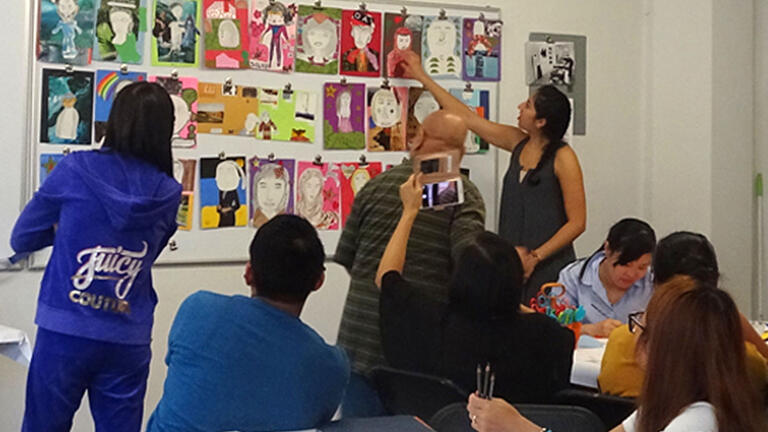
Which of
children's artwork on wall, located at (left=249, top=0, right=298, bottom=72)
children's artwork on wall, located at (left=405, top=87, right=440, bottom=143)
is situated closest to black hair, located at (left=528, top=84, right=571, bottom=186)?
children's artwork on wall, located at (left=405, top=87, right=440, bottom=143)

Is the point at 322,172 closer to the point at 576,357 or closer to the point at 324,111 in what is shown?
the point at 324,111

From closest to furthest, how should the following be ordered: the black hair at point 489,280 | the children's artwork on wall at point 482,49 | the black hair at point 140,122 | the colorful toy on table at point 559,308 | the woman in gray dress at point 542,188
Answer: the black hair at point 489,280 → the black hair at point 140,122 → the colorful toy on table at point 559,308 → the woman in gray dress at point 542,188 → the children's artwork on wall at point 482,49

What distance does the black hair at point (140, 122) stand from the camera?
95.0 inches

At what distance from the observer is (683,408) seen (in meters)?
1.44

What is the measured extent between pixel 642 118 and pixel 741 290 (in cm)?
94

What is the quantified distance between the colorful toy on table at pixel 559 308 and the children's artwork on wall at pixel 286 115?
49.1 inches

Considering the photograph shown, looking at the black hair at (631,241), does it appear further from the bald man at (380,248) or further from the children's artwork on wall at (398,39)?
the children's artwork on wall at (398,39)

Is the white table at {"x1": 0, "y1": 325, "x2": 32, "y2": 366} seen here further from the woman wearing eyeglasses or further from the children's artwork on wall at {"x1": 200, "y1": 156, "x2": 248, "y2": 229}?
the woman wearing eyeglasses

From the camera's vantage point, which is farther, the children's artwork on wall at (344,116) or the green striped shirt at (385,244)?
the children's artwork on wall at (344,116)

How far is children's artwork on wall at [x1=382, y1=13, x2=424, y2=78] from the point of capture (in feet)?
12.0

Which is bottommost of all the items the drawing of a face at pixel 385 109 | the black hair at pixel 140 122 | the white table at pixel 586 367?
the white table at pixel 586 367

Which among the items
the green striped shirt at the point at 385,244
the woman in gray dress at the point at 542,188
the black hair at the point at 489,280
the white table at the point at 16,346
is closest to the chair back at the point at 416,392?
the black hair at the point at 489,280

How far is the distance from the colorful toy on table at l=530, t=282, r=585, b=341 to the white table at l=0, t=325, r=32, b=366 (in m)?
1.70

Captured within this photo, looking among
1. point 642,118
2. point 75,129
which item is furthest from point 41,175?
point 642,118
